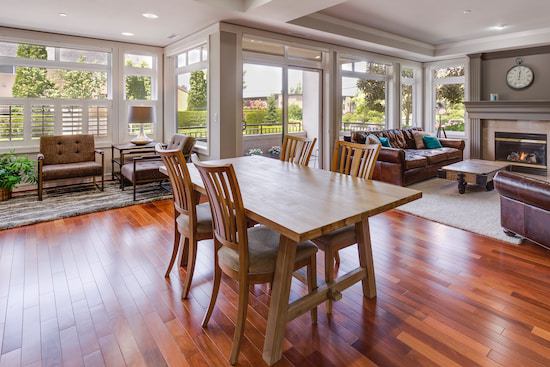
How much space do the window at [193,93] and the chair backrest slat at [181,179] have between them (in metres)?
3.14

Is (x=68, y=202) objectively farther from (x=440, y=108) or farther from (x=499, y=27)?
(x=440, y=108)

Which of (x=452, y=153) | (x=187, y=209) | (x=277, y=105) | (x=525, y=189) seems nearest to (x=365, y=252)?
(x=187, y=209)

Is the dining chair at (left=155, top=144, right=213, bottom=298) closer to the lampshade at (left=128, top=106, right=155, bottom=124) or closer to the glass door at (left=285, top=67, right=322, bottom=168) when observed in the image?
the lampshade at (left=128, top=106, right=155, bottom=124)

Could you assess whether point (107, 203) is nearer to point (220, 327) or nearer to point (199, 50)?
point (199, 50)

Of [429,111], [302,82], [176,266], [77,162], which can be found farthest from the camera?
[429,111]

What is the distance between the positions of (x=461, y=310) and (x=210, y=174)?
69.3 inches

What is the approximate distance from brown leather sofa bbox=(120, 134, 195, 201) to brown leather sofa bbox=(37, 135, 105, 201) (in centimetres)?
48

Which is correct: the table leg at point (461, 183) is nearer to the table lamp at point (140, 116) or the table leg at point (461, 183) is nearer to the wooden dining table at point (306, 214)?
the wooden dining table at point (306, 214)

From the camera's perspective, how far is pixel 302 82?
245 inches

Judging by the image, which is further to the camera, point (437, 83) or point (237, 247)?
point (437, 83)

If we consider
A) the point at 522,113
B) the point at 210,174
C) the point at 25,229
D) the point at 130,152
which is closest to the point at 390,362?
the point at 210,174

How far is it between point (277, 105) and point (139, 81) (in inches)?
102

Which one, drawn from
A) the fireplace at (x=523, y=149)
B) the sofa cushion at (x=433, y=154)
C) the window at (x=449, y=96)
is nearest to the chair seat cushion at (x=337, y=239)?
the sofa cushion at (x=433, y=154)

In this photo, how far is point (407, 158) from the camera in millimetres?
5676
